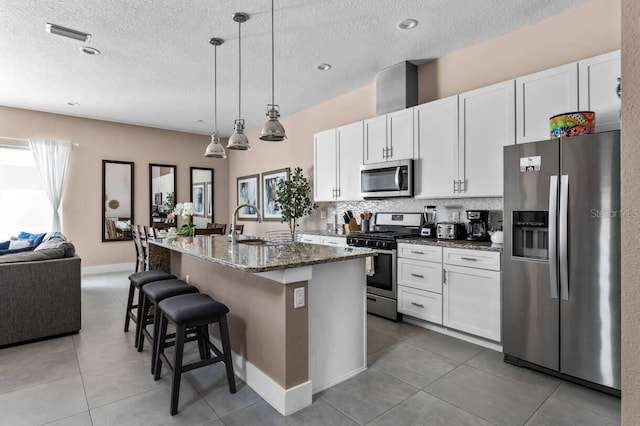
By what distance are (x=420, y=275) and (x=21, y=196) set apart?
21.6 feet

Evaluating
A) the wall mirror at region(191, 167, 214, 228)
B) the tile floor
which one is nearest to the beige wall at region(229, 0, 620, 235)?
the tile floor

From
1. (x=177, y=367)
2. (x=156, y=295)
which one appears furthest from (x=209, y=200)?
(x=177, y=367)

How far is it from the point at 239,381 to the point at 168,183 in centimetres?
574

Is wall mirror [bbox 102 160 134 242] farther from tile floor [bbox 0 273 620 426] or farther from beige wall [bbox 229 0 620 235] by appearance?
tile floor [bbox 0 273 620 426]

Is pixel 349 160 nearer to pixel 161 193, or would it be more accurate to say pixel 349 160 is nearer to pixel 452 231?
pixel 452 231

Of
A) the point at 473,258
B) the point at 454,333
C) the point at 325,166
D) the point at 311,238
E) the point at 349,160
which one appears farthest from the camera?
the point at 325,166

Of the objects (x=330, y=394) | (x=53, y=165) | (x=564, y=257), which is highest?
(x=53, y=165)

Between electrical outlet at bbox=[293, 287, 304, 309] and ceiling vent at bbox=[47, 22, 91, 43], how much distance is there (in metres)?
3.23

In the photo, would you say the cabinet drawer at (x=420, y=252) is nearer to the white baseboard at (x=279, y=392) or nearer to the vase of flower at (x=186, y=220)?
the white baseboard at (x=279, y=392)

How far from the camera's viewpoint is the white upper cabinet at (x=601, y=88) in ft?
8.29

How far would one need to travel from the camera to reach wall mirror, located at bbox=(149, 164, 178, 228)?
23.1ft

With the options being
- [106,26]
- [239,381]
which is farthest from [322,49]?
[239,381]

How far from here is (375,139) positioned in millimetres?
4230

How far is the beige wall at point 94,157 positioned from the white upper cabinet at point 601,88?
6.91 m
